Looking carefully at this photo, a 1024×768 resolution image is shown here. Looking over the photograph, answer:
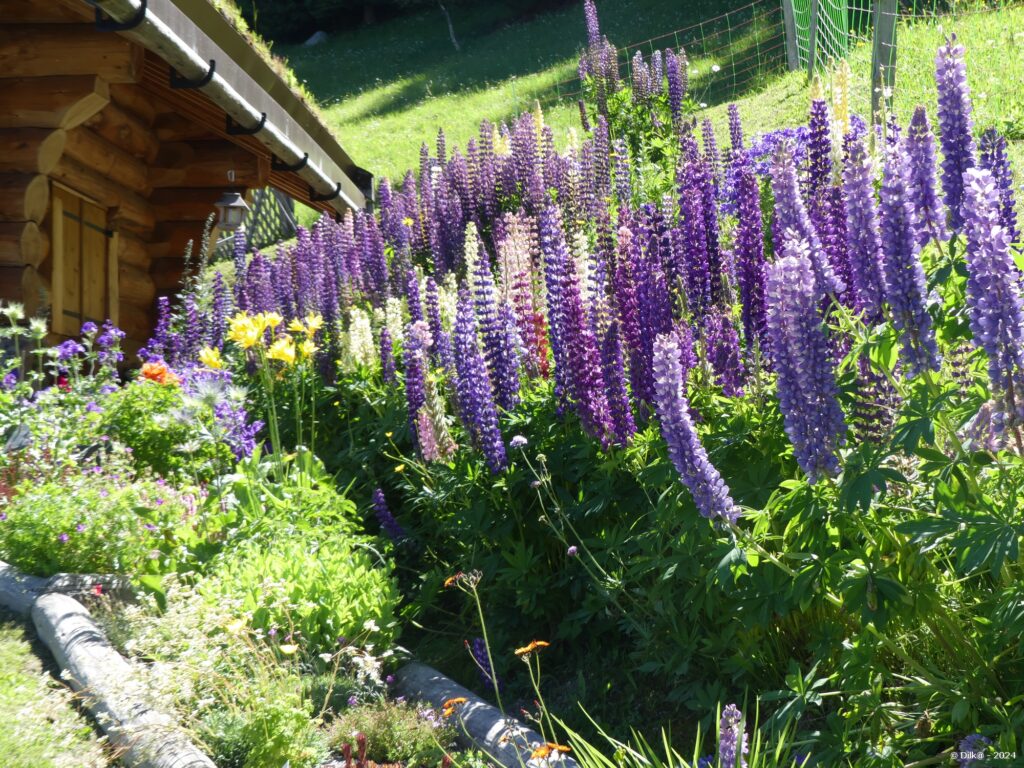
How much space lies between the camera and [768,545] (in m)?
3.81

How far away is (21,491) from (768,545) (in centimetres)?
364

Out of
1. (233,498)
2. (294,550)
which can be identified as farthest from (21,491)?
(294,550)

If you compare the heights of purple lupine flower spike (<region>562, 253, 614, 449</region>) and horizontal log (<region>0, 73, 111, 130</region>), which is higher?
horizontal log (<region>0, 73, 111, 130</region>)

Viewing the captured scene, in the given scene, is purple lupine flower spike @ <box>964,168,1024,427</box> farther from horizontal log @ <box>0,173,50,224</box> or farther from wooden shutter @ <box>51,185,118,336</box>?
wooden shutter @ <box>51,185,118,336</box>

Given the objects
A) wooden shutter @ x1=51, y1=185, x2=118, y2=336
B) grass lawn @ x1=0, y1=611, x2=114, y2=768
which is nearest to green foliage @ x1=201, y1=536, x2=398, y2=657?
grass lawn @ x1=0, y1=611, x2=114, y2=768

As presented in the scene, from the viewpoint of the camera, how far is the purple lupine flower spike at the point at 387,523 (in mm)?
5938

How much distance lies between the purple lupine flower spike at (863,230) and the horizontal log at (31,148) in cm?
624

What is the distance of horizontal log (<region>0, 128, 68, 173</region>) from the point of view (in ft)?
24.8

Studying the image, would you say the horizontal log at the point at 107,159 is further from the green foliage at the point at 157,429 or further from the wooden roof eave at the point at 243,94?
the green foliage at the point at 157,429

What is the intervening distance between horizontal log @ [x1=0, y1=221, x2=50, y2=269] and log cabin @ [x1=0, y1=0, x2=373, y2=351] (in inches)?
0.4

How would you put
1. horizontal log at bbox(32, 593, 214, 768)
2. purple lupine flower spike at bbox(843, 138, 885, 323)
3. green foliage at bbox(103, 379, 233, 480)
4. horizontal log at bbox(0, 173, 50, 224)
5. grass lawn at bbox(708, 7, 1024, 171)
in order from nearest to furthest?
1. purple lupine flower spike at bbox(843, 138, 885, 323)
2. horizontal log at bbox(32, 593, 214, 768)
3. green foliage at bbox(103, 379, 233, 480)
4. horizontal log at bbox(0, 173, 50, 224)
5. grass lawn at bbox(708, 7, 1024, 171)

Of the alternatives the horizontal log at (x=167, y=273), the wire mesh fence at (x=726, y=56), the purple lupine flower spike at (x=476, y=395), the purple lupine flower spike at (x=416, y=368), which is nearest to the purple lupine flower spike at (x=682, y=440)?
the purple lupine flower spike at (x=476, y=395)

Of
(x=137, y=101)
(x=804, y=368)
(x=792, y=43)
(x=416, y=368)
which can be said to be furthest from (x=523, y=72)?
(x=804, y=368)

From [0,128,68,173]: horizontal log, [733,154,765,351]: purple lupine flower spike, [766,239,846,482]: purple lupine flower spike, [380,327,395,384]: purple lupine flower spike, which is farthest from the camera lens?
[0,128,68,173]: horizontal log
